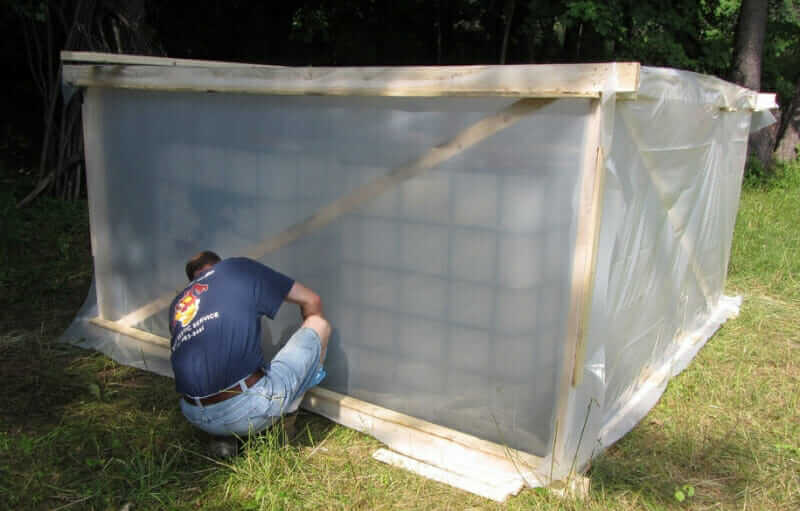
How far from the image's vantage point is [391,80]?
9.02 ft

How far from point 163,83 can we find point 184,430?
1802 mm

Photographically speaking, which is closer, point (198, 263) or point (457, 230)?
point (457, 230)

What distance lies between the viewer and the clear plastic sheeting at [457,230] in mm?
2602

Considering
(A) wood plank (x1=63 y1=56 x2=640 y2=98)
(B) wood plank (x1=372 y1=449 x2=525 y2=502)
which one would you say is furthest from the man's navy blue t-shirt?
(A) wood plank (x1=63 y1=56 x2=640 y2=98)

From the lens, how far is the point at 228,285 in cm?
292

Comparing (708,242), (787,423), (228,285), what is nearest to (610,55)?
(708,242)

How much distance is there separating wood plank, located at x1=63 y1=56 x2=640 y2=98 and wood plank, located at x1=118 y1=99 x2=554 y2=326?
96 millimetres

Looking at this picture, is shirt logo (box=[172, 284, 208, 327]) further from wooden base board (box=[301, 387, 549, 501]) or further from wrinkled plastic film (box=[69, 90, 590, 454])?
wooden base board (box=[301, 387, 549, 501])

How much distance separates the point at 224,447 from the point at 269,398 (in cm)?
30

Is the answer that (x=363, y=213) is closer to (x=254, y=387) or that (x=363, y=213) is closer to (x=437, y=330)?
(x=437, y=330)

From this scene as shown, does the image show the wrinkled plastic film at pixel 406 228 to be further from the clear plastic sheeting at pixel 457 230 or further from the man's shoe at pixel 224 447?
the man's shoe at pixel 224 447

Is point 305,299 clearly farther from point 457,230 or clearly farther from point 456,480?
point 456,480

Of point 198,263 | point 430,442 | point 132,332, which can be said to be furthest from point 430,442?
point 132,332

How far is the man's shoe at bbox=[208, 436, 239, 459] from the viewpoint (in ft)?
9.45
